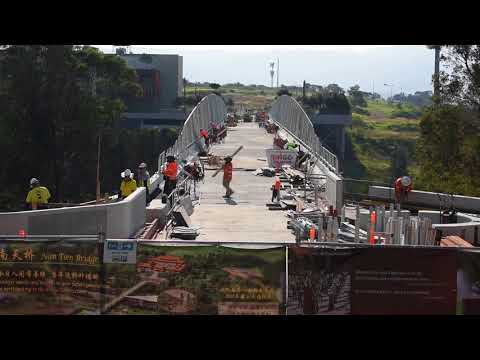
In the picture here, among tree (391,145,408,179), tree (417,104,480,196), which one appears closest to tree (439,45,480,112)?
tree (417,104,480,196)

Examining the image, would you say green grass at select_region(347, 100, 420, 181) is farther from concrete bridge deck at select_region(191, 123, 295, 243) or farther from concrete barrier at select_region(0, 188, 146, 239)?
concrete barrier at select_region(0, 188, 146, 239)

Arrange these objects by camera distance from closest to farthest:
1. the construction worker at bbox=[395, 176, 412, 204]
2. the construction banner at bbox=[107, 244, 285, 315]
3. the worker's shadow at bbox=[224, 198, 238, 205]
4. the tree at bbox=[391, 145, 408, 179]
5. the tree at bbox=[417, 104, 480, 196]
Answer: the construction banner at bbox=[107, 244, 285, 315] → the construction worker at bbox=[395, 176, 412, 204] → the worker's shadow at bbox=[224, 198, 238, 205] → the tree at bbox=[417, 104, 480, 196] → the tree at bbox=[391, 145, 408, 179]

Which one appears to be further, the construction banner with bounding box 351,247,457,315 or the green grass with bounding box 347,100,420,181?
the green grass with bounding box 347,100,420,181

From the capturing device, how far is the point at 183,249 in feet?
35.4

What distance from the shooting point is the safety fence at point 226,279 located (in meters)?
10.8

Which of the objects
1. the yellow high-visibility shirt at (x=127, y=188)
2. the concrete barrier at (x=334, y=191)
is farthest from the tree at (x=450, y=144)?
the yellow high-visibility shirt at (x=127, y=188)

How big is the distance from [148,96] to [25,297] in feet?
391

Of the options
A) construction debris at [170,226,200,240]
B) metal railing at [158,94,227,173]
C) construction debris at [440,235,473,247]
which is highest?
metal railing at [158,94,227,173]

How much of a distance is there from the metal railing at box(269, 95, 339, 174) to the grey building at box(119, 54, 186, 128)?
124 ft

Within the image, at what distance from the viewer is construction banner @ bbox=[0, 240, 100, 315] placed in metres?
10.9

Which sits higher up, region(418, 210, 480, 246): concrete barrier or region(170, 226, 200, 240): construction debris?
region(418, 210, 480, 246): concrete barrier

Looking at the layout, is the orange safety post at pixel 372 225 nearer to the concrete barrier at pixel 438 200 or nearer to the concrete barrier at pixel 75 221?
the concrete barrier at pixel 75 221

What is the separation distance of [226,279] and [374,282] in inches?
76.6
